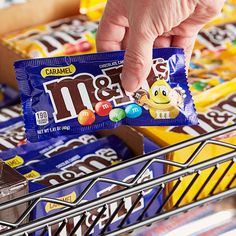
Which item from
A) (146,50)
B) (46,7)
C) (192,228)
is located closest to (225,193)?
(192,228)

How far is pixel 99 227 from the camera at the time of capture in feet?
3.44

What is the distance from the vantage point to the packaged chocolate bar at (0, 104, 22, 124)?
1326 mm

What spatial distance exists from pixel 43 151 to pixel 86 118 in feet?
0.70

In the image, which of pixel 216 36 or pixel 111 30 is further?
pixel 216 36

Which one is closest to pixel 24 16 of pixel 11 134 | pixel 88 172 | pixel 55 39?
pixel 55 39

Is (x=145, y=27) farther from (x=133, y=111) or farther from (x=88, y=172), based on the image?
(x=88, y=172)

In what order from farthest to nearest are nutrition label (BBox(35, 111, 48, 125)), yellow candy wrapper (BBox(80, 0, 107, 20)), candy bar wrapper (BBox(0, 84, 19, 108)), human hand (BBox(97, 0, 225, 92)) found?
yellow candy wrapper (BBox(80, 0, 107, 20)), candy bar wrapper (BBox(0, 84, 19, 108)), nutrition label (BBox(35, 111, 48, 125)), human hand (BBox(97, 0, 225, 92))

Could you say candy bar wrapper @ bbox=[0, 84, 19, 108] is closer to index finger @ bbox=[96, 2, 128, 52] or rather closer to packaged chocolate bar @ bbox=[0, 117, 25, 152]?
packaged chocolate bar @ bbox=[0, 117, 25, 152]

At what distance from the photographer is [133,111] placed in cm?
102

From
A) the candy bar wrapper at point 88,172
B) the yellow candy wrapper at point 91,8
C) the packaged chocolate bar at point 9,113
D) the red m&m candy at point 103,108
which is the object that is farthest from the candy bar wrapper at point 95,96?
the yellow candy wrapper at point 91,8

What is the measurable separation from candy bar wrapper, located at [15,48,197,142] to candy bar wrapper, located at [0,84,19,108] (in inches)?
19.2

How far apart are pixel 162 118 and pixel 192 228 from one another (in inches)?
8.2

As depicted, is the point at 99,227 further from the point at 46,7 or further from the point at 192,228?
the point at 46,7

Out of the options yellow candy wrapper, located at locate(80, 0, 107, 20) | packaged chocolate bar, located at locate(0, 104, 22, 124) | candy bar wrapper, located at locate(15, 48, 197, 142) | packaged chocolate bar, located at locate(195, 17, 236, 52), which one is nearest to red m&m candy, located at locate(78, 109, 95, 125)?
candy bar wrapper, located at locate(15, 48, 197, 142)
